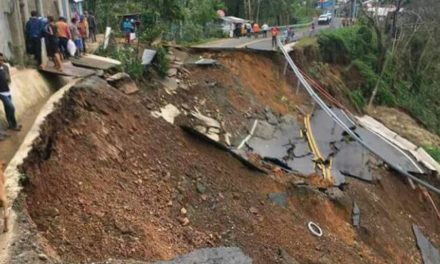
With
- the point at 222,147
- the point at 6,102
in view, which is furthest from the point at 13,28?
the point at 222,147

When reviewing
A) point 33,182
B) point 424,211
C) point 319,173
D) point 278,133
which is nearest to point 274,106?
point 278,133

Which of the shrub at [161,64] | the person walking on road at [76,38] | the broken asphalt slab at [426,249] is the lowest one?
the broken asphalt slab at [426,249]

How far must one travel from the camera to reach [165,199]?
9.00 meters

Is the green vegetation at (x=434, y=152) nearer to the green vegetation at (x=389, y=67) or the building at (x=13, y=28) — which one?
the green vegetation at (x=389, y=67)

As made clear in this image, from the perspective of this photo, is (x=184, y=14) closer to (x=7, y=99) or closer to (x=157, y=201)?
(x=7, y=99)

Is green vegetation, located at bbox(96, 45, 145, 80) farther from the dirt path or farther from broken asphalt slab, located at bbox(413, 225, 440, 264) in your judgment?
broken asphalt slab, located at bbox(413, 225, 440, 264)

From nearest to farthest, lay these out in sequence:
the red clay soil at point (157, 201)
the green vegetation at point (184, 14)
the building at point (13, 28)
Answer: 1. the red clay soil at point (157, 201)
2. the building at point (13, 28)
3. the green vegetation at point (184, 14)

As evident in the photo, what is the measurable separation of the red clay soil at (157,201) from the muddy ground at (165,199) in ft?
0.07

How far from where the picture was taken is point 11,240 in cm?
602

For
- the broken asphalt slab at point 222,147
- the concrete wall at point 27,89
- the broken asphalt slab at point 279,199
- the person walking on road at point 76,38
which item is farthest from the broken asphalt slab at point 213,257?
the person walking on road at point 76,38

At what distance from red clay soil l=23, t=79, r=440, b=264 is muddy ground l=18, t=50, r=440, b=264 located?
0.07 feet

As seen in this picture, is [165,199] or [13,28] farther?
[13,28]

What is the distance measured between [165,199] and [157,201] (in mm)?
221

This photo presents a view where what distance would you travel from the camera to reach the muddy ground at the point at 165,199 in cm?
730
